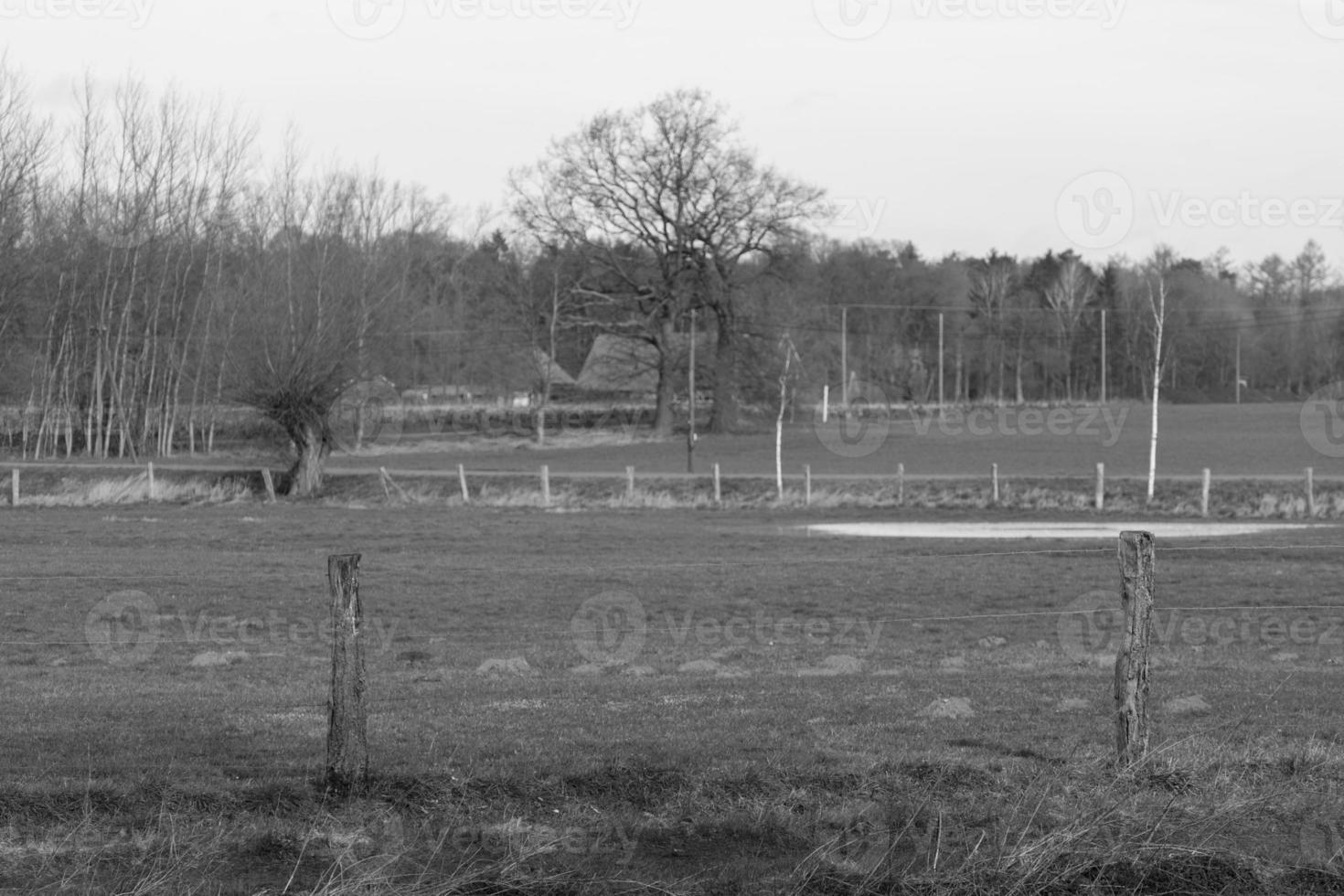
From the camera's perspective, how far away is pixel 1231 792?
25.3ft

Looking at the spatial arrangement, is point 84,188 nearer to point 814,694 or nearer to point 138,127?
point 138,127

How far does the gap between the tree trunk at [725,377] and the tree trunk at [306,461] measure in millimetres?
30671

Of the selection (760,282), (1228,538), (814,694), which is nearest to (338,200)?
(760,282)

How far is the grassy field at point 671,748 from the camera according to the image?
6.65 m
